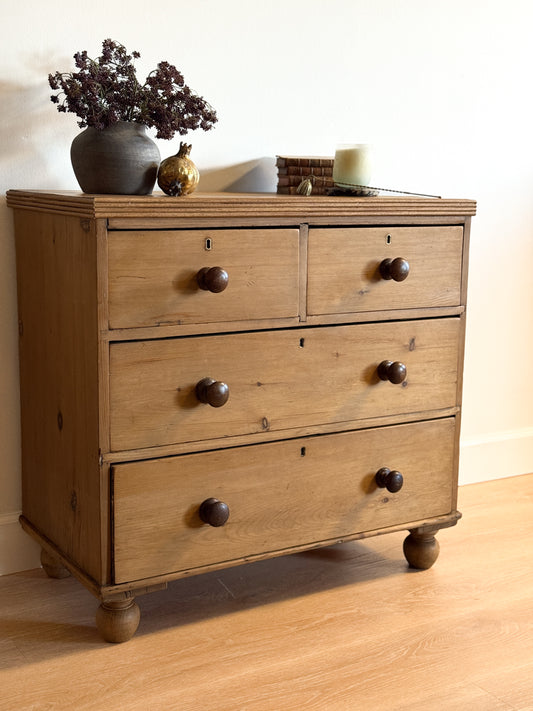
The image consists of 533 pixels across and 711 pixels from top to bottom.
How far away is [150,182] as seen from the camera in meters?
1.81

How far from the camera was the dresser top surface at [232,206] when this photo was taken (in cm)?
162

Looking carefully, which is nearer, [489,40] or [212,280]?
[212,280]

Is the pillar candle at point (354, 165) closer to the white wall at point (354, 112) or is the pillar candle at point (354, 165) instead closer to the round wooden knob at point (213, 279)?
the white wall at point (354, 112)

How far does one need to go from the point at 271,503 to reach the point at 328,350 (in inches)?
13.0

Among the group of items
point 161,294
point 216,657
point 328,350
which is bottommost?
point 216,657

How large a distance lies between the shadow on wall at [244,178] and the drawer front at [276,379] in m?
0.56

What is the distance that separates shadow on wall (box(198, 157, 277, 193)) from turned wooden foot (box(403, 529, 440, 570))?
0.92 metres

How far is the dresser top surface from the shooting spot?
1615 mm

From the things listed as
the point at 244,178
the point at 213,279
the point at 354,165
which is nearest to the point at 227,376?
the point at 213,279

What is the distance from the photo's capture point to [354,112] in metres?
2.42

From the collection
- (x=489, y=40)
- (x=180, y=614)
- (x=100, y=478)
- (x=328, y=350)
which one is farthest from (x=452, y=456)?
(x=489, y=40)

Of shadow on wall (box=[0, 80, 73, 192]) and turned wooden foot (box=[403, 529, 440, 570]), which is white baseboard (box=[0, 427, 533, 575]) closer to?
turned wooden foot (box=[403, 529, 440, 570])

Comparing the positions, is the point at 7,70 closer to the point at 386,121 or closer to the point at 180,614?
the point at 386,121

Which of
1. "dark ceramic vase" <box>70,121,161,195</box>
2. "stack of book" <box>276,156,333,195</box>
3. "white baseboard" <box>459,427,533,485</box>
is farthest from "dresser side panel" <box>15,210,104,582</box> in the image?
"white baseboard" <box>459,427,533,485</box>
